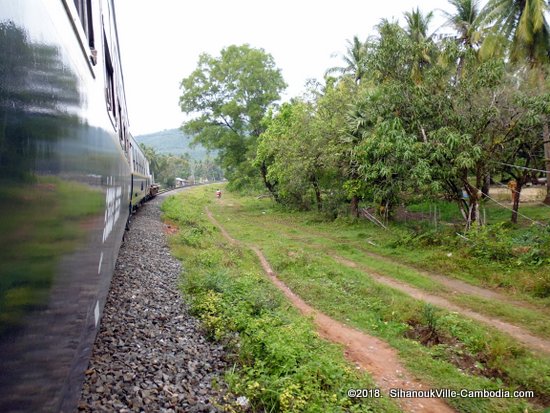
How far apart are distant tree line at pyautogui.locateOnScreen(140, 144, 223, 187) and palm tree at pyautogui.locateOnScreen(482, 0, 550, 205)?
28.5 metres

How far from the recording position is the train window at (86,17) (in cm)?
317

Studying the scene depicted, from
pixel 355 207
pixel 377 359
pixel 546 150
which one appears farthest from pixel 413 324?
pixel 546 150

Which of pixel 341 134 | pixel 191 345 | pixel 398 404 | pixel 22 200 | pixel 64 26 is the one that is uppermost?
pixel 341 134

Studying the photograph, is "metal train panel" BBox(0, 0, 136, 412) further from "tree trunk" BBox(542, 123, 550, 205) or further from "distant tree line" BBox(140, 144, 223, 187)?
"distant tree line" BBox(140, 144, 223, 187)

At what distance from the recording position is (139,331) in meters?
5.30

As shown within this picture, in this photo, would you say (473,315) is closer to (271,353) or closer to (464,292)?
(464,292)

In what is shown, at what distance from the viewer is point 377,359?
20.9ft

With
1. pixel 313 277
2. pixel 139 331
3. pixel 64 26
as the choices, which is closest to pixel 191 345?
pixel 139 331

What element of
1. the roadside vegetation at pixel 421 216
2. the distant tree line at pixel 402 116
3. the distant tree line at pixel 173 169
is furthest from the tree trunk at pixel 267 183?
the distant tree line at pixel 173 169

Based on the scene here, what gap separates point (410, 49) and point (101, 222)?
39.0 ft

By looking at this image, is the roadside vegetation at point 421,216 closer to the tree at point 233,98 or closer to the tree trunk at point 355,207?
the tree trunk at point 355,207

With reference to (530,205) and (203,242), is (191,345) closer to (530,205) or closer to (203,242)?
(203,242)

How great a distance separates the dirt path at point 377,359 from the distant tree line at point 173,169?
117 ft

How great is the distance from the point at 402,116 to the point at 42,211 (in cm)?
1348
